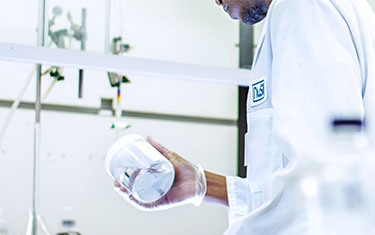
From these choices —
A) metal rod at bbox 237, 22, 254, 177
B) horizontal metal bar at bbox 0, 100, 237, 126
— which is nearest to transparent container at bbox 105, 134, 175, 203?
metal rod at bbox 237, 22, 254, 177

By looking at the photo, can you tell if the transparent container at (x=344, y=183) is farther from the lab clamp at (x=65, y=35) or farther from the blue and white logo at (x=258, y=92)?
the lab clamp at (x=65, y=35)

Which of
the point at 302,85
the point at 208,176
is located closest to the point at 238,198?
the point at 208,176

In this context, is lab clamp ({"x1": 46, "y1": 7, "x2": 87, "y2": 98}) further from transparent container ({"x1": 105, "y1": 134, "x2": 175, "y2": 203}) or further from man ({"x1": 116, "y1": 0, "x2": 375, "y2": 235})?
man ({"x1": 116, "y1": 0, "x2": 375, "y2": 235})

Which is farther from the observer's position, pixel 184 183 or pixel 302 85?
pixel 184 183

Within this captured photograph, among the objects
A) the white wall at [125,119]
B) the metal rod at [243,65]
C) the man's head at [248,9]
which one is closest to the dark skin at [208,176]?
the man's head at [248,9]

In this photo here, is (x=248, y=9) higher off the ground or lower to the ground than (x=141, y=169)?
higher

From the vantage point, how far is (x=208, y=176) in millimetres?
970

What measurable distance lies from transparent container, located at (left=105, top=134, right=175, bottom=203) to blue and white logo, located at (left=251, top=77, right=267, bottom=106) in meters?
0.19

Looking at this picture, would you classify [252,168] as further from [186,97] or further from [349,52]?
[186,97]

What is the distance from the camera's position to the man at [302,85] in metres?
0.65

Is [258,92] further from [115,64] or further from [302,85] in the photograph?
[115,64]

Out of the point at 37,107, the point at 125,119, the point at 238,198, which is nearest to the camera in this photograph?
the point at 238,198

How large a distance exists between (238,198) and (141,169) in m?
0.18

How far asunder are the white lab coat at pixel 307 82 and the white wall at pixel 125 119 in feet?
4.17
